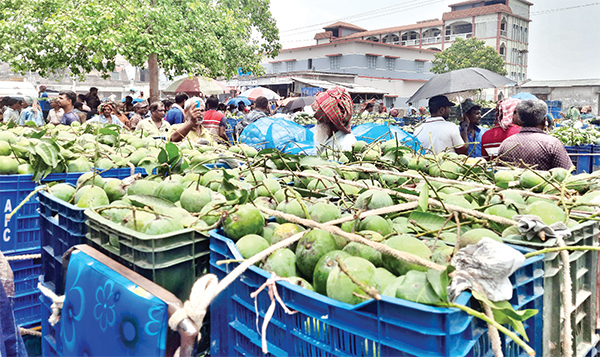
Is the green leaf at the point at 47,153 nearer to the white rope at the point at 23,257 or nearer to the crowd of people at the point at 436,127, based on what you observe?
the white rope at the point at 23,257

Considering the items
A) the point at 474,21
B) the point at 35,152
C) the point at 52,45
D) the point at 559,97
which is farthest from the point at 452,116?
the point at 474,21

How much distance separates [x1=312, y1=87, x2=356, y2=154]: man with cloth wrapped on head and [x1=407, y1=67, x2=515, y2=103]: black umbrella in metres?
3.25

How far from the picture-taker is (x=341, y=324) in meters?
0.94

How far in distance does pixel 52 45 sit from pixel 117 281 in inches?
506

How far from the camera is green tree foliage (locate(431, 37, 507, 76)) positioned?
132ft

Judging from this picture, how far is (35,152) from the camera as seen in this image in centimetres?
232

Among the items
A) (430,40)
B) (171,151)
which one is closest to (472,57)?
(430,40)

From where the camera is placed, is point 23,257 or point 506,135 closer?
point 23,257

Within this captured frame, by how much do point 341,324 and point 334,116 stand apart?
2.64m

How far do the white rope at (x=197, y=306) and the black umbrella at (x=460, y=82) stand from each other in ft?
19.2

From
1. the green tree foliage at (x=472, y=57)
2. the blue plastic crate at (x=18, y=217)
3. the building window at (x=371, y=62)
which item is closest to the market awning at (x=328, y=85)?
the building window at (x=371, y=62)

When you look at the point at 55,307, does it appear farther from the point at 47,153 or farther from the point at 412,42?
the point at 412,42

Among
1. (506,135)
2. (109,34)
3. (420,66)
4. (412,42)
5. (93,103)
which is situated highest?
(412,42)

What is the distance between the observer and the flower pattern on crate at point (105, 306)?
1.28m
